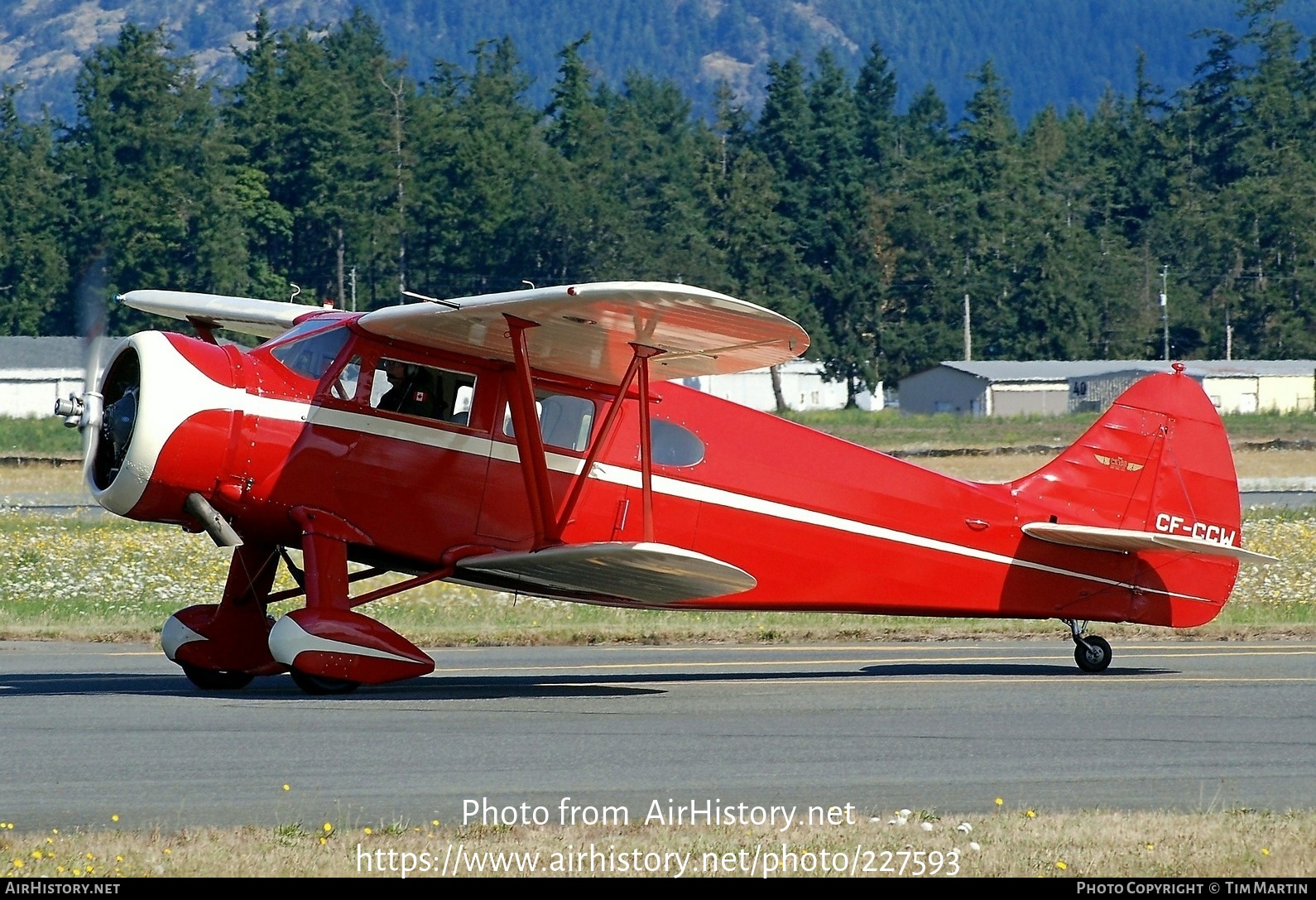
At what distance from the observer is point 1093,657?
1392 cm

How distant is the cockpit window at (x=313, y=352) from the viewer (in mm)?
12047

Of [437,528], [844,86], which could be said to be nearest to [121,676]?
[437,528]

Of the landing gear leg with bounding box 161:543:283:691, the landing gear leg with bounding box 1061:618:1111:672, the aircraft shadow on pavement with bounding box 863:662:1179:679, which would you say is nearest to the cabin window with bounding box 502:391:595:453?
the landing gear leg with bounding box 161:543:283:691

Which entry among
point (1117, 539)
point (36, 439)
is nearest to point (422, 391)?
point (1117, 539)

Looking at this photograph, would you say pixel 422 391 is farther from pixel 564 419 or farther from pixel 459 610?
pixel 459 610

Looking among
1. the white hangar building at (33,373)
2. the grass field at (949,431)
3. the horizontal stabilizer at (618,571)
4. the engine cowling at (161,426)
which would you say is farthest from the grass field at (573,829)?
the white hangar building at (33,373)

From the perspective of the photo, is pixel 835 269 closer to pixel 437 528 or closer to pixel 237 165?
pixel 237 165

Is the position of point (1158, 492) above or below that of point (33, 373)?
below

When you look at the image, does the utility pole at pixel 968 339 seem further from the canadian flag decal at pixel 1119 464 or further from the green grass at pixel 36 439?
the canadian flag decal at pixel 1119 464

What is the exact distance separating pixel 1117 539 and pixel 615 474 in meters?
4.11

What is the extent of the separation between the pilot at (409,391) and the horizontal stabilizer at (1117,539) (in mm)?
4994

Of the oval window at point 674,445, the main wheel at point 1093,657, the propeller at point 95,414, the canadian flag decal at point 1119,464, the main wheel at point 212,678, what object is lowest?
the main wheel at point 1093,657

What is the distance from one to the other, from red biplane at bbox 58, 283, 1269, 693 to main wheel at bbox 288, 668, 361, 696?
0.02 metres

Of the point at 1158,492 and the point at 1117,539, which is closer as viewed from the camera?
the point at 1117,539
